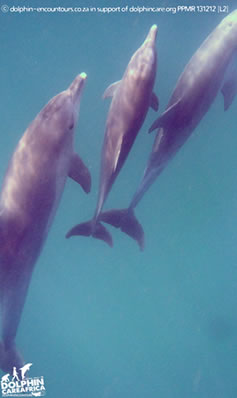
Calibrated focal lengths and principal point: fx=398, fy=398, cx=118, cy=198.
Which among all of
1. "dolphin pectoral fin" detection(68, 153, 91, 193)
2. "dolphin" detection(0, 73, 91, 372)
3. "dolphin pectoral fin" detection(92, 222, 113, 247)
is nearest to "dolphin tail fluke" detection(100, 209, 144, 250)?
"dolphin pectoral fin" detection(92, 222, 113, 247)

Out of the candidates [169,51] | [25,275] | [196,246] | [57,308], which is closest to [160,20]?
[169,51]

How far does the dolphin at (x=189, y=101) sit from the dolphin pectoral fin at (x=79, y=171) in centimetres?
117

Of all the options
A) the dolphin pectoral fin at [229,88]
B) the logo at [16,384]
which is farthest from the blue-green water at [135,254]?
the logo at [16,384]

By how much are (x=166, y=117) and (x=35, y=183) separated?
218cm

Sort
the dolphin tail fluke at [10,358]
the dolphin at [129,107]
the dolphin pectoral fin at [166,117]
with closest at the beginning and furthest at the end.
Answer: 1. the dolphin at [129,107]
2. the dolphin pectoral fin at [166,117]
3. the dolphin tail fluke at [10,358]

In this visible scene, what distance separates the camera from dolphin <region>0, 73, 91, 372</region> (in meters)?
5.03

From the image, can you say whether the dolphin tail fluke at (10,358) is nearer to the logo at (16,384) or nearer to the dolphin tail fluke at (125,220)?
the logo at (16,384)

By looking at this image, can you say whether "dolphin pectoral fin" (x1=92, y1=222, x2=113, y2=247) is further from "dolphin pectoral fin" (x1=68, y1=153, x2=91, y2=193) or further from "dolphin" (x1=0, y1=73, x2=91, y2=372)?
"dolphin" (x1=0, y1=73, x2=91, y2=372)

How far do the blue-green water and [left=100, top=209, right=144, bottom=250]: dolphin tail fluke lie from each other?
3465 mm

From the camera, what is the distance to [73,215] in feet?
35.7

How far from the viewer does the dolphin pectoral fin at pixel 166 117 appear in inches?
226

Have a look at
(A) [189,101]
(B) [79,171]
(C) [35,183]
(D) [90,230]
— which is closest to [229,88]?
(A) [189,101]

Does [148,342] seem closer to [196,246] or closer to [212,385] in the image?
[212,385]

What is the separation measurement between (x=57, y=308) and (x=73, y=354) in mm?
1397
